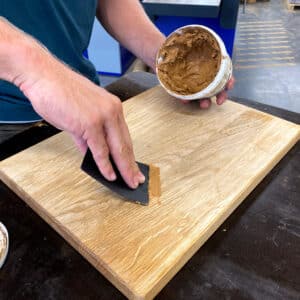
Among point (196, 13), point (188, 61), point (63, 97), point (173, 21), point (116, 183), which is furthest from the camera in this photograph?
point (173, 21)

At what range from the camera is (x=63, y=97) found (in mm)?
452

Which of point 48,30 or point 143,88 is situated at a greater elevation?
point 48,30

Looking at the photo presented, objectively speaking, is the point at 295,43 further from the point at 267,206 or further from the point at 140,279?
the point at 140,279

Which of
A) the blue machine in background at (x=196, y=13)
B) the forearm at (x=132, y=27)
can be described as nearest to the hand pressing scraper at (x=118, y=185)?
the forearm at (x=132, y=27)

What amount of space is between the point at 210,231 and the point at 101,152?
8.9 inches

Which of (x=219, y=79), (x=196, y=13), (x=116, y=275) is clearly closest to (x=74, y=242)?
(x=116, y=275)

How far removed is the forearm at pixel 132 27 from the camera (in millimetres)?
916

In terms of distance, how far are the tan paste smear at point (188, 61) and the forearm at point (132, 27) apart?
0.31ft

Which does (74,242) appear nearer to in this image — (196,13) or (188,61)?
(188,61)

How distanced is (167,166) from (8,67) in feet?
1.13

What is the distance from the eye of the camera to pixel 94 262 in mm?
486

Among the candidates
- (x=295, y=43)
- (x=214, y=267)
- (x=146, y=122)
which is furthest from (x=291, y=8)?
(x=214, y=267)

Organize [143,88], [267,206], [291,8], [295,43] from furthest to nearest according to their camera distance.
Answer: [291,8]
[295,43]
[143,88]
[267,206]

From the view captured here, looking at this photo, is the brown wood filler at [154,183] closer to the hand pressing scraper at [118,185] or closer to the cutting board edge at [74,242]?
the hand pressing scraper at [118,185]
